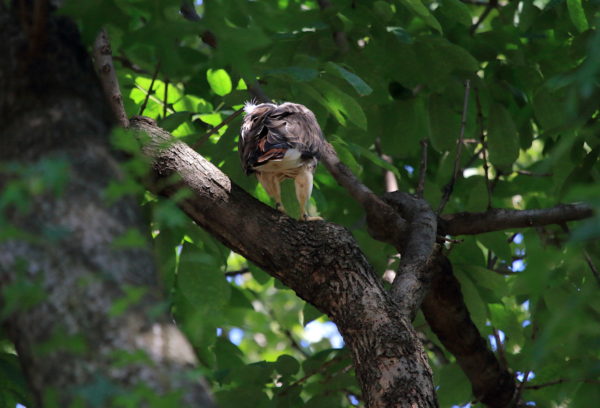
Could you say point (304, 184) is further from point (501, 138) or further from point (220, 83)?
point (501, 138)

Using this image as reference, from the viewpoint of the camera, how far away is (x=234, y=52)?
2.24 m

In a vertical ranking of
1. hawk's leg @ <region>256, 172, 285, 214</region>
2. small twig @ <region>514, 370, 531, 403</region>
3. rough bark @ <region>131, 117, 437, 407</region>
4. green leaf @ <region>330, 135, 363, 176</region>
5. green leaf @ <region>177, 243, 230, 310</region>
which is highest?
green leaf @ <region>330, 135, 363, 176</region>

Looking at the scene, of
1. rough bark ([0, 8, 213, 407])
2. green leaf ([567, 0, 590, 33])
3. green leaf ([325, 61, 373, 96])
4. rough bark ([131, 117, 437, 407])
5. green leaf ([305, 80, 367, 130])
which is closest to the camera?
rough bark ([0, 8, 213, 407])

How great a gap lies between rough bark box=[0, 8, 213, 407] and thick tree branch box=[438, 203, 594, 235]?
2639 mm

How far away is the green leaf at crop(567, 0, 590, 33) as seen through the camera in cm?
413

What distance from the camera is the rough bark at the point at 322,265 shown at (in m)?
3.08

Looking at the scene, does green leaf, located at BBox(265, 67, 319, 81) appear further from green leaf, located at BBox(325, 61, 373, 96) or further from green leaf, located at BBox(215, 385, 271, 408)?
green leaf, located at BBox(215, 385, 271, 408)

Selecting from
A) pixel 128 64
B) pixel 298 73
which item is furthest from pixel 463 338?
pixel 128 64

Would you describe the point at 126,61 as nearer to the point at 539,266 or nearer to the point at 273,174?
the point at 273,174

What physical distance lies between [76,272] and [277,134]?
9.41ft

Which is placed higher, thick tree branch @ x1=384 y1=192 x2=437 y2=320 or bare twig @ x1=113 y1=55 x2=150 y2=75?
bare twig @ x1=113 y1=55 x2=150 y2=75

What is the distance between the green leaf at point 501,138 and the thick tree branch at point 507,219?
52 cm

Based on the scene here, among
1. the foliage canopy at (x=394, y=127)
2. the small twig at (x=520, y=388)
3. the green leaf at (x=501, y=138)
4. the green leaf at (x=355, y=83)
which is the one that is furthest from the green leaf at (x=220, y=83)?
the small twig at (x=520, y=388)

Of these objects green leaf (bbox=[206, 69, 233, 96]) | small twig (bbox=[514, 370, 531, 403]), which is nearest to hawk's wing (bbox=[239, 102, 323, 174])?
green leaf (bbox=[206, 69, 233, 96])
